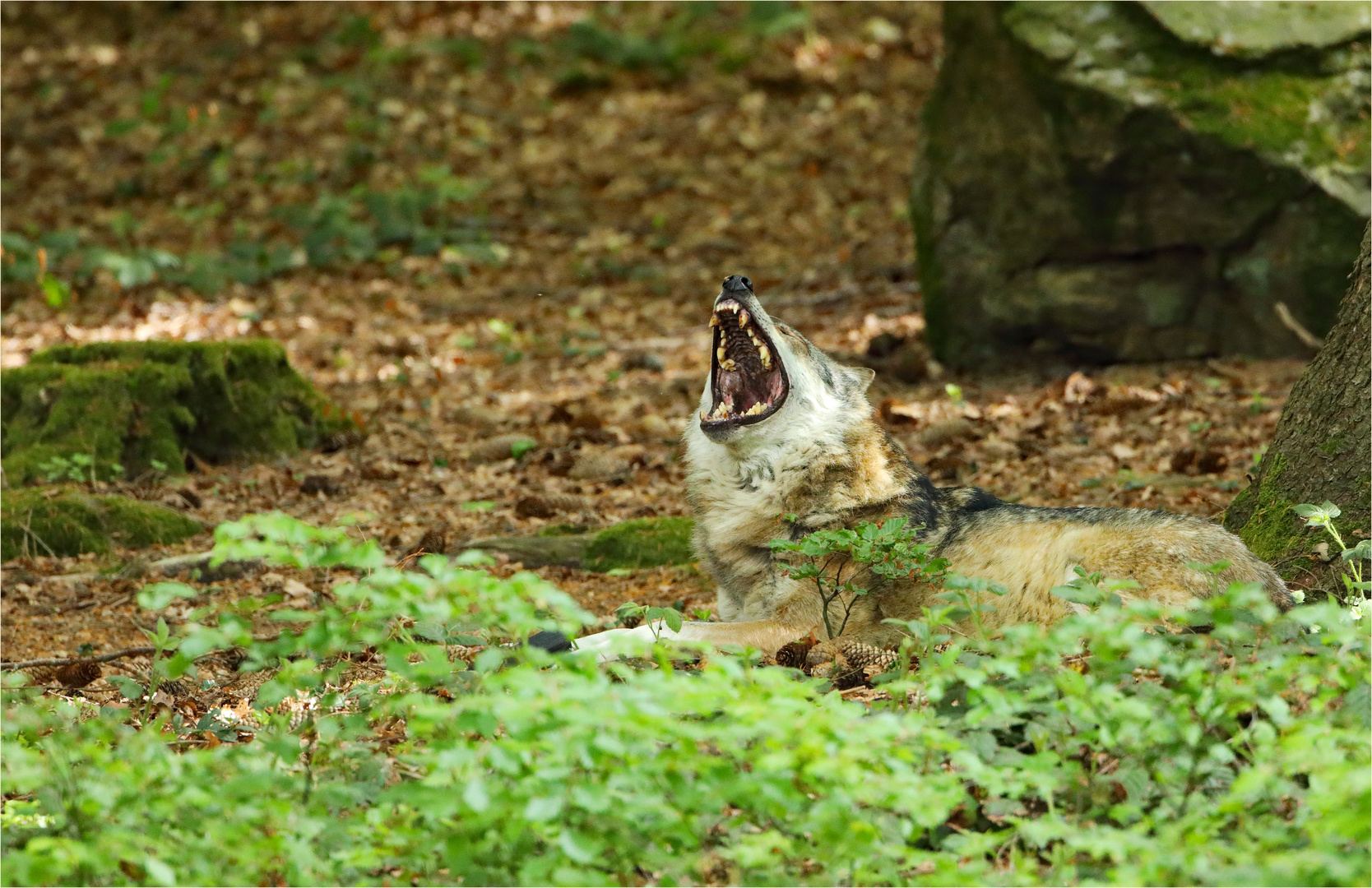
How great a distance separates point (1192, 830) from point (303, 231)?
14.3 meters

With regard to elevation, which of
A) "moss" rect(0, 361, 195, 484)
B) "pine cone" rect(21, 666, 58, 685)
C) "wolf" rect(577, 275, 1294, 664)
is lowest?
"pine cone" rect(21, 666, 58, 685)

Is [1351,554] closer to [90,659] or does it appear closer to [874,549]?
[874,549]

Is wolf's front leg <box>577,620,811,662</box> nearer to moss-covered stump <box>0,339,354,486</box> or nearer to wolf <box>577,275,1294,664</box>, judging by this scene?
wolf <box>577,275,1294,664</box>

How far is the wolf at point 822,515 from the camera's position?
16.1ft

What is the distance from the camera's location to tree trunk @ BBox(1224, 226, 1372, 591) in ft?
16.5

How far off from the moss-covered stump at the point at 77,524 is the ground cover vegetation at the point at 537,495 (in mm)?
61

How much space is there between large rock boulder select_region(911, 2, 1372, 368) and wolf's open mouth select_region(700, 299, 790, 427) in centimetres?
525

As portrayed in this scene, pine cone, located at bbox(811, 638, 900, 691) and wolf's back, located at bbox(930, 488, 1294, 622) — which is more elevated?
wolf's back, located at bbox(930, 488, 1294, 622)

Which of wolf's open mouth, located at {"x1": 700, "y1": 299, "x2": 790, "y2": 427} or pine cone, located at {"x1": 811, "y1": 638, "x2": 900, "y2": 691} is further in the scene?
wolf's open mouth, located at {"x1": 700, "y1": 299, "x2": 790, "y2": 427}

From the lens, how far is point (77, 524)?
7559 millimetres

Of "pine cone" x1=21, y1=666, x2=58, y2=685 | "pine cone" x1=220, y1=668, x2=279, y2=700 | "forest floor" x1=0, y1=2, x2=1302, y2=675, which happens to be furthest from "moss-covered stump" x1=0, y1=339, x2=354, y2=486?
"pine cone" x1=220, y1=668, x2=279, y2=700

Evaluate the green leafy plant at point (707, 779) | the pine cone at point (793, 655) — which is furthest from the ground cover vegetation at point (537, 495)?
the pine cone at point (793, 655)

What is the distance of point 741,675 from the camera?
2723 mm

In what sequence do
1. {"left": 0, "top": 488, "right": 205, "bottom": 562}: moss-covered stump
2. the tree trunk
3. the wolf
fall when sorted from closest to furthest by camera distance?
the wolf → the tree trunk → {"left": 0, "top": 488, "right": 205, "bottom": 562}: moss-covered stump
